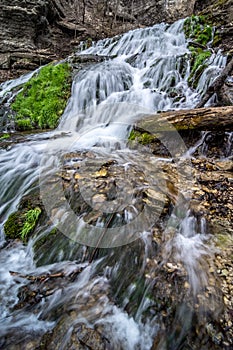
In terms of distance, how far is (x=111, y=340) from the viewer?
1.87m

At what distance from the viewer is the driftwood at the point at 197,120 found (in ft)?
13.4

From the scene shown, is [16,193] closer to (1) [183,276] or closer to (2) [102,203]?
(2) [102,203]

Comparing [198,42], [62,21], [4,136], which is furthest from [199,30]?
[62,21]

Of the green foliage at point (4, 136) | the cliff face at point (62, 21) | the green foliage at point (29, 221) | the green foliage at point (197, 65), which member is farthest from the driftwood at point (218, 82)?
the cliff face at point (62, 21)

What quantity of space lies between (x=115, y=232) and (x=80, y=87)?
20.9 feet

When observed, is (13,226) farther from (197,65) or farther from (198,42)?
(198,42)

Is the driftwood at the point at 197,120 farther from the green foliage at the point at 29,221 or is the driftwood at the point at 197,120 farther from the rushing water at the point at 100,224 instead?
the green foliage at the point at 29,221

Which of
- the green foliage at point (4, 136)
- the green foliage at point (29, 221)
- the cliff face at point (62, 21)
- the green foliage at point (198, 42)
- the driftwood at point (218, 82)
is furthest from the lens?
the cliff face at point (62, 21)

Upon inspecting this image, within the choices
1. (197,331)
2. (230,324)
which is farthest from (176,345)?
(230,324)

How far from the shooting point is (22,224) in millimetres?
2975

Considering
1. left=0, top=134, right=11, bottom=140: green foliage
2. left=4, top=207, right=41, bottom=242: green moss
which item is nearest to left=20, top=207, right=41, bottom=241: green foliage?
left=4, top=207, right=41, bottom=242: green moss

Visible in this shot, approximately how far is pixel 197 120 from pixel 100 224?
2811 millimetres

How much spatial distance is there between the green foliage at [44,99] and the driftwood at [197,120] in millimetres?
3625

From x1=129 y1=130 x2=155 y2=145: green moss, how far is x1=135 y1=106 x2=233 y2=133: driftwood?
126mm
